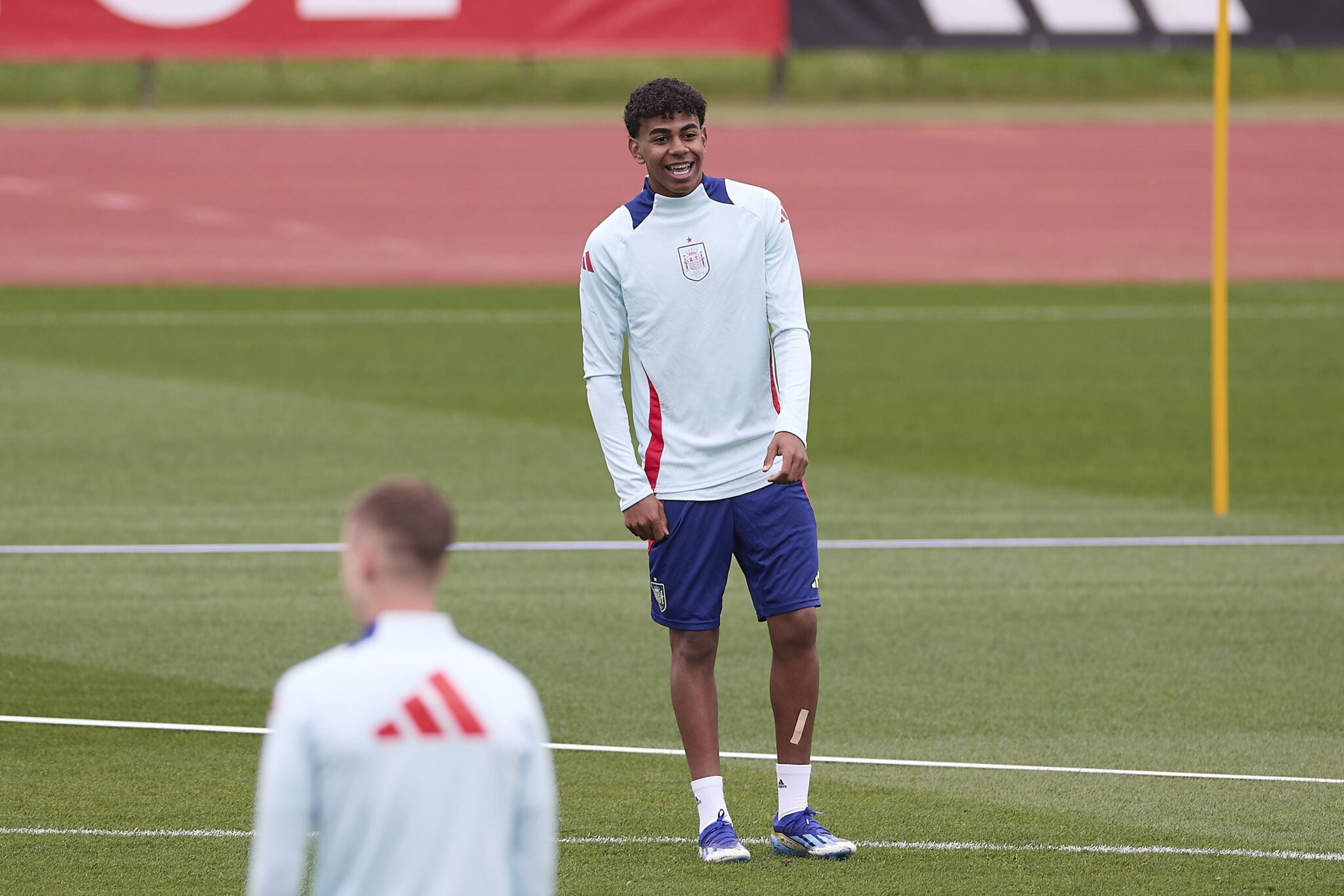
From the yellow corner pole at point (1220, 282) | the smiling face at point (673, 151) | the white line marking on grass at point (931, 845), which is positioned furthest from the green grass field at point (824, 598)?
the smiling face at point (673, 151)

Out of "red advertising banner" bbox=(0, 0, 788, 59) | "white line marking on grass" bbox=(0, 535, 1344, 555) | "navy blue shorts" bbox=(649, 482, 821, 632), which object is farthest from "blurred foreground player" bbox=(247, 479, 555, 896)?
"red advertising banner" bbox=(0, 0, 788, 59)

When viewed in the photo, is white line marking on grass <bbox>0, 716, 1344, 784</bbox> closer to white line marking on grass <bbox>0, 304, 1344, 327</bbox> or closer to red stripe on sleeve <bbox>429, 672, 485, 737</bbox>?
red stripe on sleeve <bbox>429, 672, 485, 737</bbox>

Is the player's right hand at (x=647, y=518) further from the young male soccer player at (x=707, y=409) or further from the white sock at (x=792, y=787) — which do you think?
the white sock at (x=792, y=787)

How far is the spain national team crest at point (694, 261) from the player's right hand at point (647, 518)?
24.9 inches

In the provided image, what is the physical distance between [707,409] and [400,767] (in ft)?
9.12

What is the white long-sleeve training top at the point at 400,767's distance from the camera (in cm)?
300

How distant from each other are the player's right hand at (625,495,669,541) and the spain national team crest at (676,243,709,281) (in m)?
0.63

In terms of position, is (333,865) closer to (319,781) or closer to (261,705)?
(319,781)

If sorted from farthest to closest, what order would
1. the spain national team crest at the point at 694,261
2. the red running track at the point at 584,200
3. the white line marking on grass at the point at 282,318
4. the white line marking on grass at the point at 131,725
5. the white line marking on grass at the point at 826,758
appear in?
the red running track at the point at 584,200, the white line marking on grass at the point at 282,318, the white line marking on grass at the point at 131,725, the white line marking on grass at the point at 826,758, the spain national team crest at the point at 694,261

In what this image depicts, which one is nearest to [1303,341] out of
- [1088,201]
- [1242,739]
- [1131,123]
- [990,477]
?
[990,477]

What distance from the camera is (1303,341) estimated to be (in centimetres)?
1767

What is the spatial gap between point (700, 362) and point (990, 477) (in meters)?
7.00

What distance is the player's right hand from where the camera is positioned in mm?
5621

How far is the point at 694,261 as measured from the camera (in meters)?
5.66
